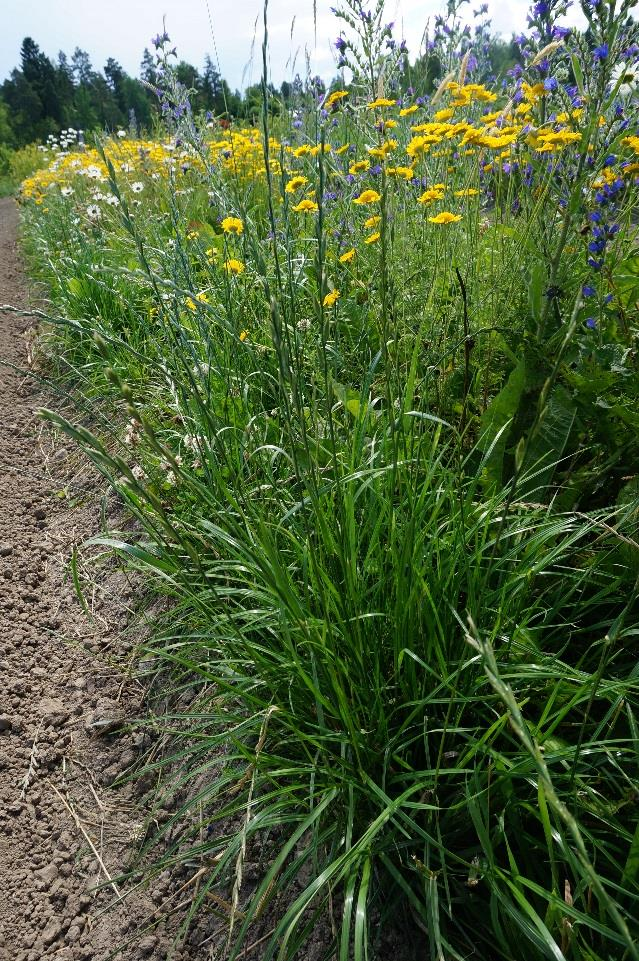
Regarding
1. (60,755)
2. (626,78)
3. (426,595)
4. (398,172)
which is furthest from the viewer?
(398,172)

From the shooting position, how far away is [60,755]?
1604 millimetres

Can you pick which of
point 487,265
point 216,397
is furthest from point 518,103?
point 216,397

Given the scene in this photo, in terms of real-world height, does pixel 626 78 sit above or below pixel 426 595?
above

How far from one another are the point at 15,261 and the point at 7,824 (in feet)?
23.0

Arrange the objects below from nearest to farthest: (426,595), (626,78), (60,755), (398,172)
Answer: (426,595) → (626,78) → (60,755) → (398,172)

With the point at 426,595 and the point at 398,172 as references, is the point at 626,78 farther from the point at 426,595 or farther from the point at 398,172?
the point at 426,595

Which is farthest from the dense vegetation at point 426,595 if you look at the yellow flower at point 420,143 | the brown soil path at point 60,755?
the brown soil path at point 60,755

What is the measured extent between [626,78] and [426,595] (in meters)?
1.22

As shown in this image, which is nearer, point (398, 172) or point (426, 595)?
point (426, 595)

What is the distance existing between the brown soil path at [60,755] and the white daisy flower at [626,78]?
1403 mm

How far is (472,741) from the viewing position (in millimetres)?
1031


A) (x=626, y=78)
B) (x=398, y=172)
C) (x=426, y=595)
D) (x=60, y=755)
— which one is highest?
(x=626, y=78)

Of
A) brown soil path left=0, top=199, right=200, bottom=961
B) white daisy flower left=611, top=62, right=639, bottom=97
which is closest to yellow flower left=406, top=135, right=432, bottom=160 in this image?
white daisy flower left=611, top=62, right=639, bottom=97

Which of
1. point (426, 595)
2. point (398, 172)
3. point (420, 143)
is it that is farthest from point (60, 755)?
point (420, 143)
